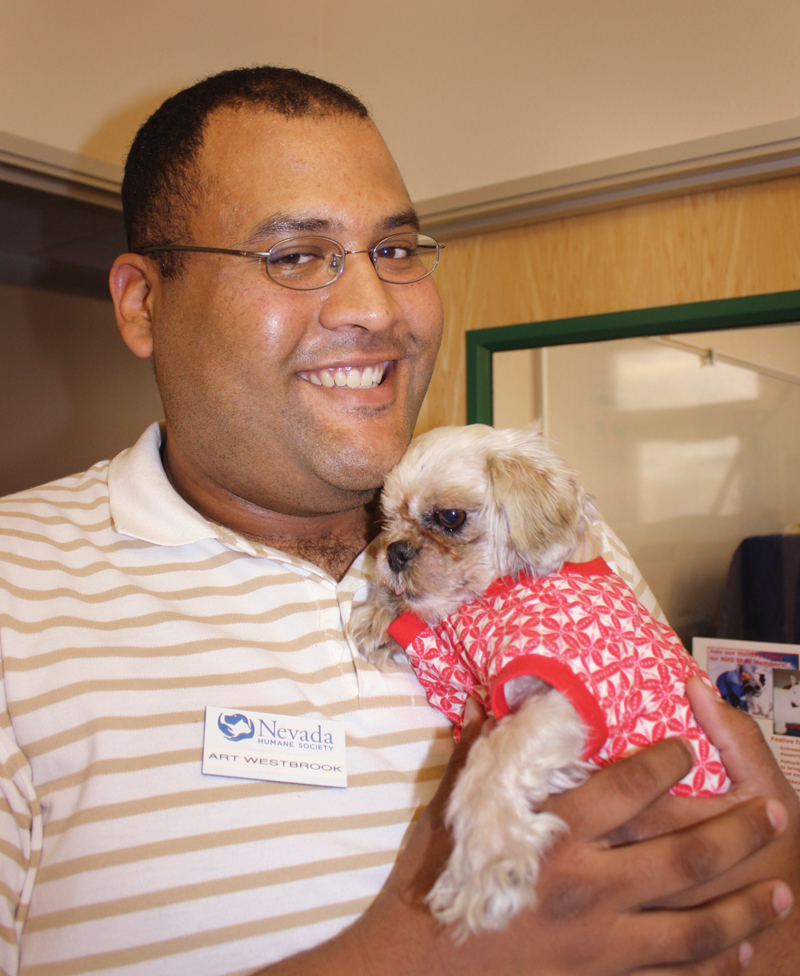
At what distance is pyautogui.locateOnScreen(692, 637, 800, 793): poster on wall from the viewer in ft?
7.54

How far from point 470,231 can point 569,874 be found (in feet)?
8.00

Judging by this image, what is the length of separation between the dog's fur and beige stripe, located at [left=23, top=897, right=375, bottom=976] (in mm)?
222

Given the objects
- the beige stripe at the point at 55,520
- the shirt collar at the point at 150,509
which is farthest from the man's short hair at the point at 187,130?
the beige stripe at the point at 55,520

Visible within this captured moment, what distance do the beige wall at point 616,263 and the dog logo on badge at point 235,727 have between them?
1.99 m

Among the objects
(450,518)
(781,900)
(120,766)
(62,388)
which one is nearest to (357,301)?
(450,518)

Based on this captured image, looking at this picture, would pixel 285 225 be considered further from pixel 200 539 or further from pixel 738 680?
pixel 738 680

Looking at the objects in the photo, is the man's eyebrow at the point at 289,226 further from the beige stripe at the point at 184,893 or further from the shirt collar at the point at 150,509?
the beige stripe at the point at 184,893

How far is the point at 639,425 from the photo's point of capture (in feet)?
8.56

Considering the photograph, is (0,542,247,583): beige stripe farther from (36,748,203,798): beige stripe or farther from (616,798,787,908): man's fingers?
(616,798,787,908): man's fingers

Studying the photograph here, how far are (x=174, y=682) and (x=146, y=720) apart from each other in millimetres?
73

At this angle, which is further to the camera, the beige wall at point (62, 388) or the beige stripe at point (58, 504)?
the beige wall at point (62, 388)

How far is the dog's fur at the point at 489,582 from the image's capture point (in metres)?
1.01

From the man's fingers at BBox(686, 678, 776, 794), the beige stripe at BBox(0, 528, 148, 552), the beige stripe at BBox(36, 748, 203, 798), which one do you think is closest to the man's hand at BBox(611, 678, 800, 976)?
the man's fingers at BBox(686, 678, 776, 794)

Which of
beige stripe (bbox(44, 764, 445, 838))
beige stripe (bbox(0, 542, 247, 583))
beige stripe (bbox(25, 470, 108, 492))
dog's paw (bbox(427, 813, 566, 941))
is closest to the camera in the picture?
dog's paw (bbox(427, 813, 566, 941))
